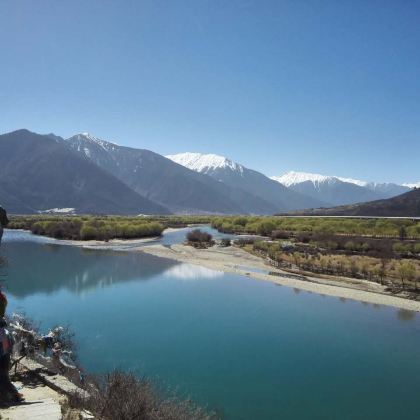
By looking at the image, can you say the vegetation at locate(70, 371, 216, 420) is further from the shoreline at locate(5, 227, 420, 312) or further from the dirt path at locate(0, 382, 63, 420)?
the shoreline at locate(5, 227, 420, 312)

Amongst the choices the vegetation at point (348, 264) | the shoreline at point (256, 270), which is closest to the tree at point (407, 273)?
the vegetation at point (348, 264)

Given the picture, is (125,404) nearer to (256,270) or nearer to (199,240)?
(256,270)

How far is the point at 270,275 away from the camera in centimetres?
4253

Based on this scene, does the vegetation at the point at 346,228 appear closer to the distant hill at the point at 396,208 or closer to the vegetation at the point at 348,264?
the vegetation at the point at 348,264

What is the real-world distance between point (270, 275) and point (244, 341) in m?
21.0

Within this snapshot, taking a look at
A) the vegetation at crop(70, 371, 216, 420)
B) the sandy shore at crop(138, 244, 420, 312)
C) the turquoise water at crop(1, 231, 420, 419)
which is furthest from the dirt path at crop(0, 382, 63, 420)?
the sandy shore at crop(138, 244, 420, 312)

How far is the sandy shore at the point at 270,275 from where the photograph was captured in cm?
3278

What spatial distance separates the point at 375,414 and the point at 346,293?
19.8m

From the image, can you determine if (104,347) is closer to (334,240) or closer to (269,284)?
(269,284)

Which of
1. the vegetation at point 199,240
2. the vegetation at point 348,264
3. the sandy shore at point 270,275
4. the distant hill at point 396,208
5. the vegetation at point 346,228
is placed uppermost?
the distant hill at point 396,208

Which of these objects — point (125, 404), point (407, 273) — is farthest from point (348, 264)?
point (125, 404)

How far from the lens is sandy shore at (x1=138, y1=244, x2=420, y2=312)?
32.8m

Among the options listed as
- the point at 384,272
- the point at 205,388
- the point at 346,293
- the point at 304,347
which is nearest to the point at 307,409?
the point at 205,388

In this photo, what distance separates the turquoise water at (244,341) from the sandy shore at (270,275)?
1823mm
